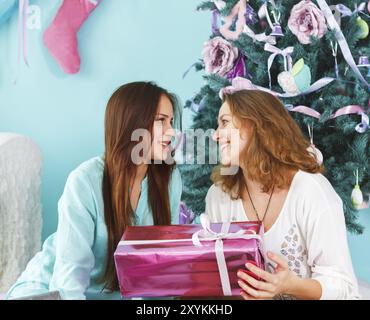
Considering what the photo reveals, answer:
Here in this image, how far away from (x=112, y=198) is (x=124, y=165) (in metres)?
A: 0.09

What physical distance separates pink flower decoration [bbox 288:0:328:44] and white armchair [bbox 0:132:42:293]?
75cm

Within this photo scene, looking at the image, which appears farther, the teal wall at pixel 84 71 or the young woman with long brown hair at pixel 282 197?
the teal wall at pixel 84 71

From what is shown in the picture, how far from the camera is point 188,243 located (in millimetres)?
1220

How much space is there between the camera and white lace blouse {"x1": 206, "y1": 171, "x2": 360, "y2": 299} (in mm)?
1298

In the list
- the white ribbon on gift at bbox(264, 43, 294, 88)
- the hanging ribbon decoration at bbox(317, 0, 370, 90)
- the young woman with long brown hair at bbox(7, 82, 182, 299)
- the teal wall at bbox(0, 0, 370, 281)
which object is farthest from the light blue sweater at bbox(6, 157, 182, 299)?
the hanging ribbon decoration at bbox(317, 0, 370, 90)

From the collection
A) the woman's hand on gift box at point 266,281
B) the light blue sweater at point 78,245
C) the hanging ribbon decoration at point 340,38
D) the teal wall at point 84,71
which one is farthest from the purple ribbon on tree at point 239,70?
the woman's hand on gift box at point 266,281

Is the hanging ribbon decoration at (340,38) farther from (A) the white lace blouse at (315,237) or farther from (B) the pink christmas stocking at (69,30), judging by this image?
(B) the pink christmas stocking at (69,30)

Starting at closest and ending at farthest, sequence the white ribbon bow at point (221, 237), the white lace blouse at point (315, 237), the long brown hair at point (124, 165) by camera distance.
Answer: the white ribbon bow at point (221, 237) → the white lace blouse at point (315, 237) → the long brown hair at point (124, 165)

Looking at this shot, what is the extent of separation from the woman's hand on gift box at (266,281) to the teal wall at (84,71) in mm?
360

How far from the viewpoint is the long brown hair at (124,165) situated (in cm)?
140

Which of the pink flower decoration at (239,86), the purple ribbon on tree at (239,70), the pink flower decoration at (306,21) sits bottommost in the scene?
the pink flower decoration at (239,86)

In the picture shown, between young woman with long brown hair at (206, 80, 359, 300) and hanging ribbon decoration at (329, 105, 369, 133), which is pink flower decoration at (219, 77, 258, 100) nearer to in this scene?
young woman with long brown hair at (206, 80, 359, 300)

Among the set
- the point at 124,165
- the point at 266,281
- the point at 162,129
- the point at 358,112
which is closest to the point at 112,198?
the point at 124,165
